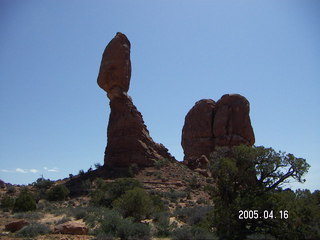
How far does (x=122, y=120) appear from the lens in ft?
139

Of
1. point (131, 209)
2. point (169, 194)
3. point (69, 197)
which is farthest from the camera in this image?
point (69, 197)

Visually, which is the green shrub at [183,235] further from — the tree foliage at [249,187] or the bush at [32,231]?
the bush at [32,231]

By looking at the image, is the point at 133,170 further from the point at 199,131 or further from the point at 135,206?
the point at 199,131

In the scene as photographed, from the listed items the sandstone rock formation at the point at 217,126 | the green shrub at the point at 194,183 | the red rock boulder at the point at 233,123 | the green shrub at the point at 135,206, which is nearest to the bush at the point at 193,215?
the green shrub at the point at 135,206

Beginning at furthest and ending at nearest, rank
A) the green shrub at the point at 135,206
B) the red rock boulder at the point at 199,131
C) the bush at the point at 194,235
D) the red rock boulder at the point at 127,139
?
1. the red rock boulder at the point at 199,131
2. the red rock boulder at the point at 127,139
3. the green shrub at the point at 135,206
4. the bush at the point at 194,235

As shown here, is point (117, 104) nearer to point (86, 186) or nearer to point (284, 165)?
point (86, 186)

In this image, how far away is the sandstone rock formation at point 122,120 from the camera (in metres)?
41.3

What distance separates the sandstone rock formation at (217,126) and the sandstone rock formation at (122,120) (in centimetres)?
1195

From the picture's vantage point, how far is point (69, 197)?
34.1 metres

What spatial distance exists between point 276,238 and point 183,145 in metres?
50.8

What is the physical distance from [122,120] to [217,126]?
19.6m

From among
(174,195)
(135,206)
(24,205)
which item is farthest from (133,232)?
(174,195)

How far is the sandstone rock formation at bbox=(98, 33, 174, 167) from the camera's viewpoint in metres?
41.3

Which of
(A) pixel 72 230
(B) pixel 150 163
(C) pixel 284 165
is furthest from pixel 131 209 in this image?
(B) pixel 150 163
